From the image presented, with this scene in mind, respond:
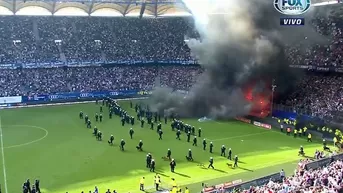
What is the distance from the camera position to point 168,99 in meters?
39.4

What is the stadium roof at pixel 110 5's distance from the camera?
51.4m

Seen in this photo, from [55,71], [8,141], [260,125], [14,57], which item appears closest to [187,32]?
[55,71]

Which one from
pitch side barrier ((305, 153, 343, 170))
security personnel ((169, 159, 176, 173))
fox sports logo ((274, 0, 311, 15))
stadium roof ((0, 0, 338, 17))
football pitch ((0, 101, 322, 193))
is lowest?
football pitch ((0, 101, 322, 193))

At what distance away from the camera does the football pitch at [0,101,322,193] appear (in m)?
21.0

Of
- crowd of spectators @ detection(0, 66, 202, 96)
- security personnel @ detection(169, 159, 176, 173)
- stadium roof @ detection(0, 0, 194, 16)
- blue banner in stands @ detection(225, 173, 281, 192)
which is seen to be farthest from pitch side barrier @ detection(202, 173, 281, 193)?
stadium roof @ detection(0, 0, 194, 16)

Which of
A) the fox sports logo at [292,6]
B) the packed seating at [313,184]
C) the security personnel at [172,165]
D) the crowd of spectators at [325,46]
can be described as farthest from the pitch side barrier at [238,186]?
the crowd of spectators at [325,46]

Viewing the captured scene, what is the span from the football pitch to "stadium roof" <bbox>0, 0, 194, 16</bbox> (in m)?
20.2

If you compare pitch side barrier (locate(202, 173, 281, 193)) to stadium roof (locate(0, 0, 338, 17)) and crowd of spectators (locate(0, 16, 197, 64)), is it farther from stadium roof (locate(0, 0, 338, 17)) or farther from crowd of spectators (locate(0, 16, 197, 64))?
crowd of spectators (locate(0, 16, 197, 64))

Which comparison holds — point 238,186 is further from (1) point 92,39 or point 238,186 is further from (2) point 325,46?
(1) point 92,39

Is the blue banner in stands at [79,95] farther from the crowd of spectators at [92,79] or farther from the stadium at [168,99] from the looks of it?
the crowd of spectators at [92,79]

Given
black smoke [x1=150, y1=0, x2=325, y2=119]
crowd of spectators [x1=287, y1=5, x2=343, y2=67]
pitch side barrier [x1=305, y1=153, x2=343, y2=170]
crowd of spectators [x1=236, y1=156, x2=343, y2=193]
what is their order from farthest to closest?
crowd of spectators [x1=287, y1=5, x2=343, y2=67]
black smoke [x1=150, y1=0, x2=325, y2=119]
pitch side barrier [x1=305, y1=153, x2=343, y2=170]
crowd of spectators [x1=236, y1=156, x2=343, y2=193]

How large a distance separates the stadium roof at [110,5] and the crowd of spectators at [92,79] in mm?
8308

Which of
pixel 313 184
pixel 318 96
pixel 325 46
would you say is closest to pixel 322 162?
pixel 313 184

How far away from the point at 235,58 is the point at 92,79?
18.7 meters
